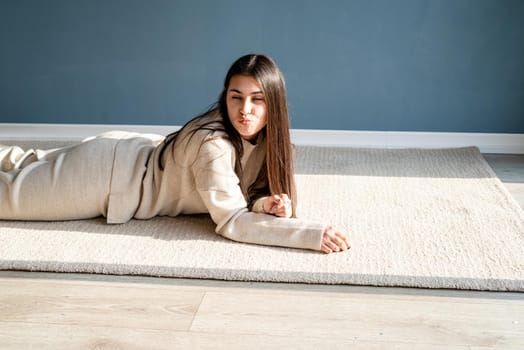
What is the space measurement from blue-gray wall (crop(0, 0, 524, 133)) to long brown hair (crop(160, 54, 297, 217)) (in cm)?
84

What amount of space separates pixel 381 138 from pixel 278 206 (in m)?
1.01

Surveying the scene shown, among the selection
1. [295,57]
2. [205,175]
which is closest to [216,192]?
[205,175]

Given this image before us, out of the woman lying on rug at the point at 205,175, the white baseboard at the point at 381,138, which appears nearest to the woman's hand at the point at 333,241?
the woman lying on rug at the point at 205,175

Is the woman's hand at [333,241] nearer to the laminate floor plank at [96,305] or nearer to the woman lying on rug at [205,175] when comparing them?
the woman lying on rug at [205,175]

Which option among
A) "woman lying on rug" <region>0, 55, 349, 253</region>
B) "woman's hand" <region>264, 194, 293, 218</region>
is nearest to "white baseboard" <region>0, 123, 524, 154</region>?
"woman lying on rug" <region>0, 55, 349, 253</region>

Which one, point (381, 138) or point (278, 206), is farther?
point (381, 138)

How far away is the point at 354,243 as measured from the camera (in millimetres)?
1713

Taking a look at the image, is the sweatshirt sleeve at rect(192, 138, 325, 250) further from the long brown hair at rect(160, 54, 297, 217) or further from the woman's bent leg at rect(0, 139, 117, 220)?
the woman's bent leg at rect(0, 139, 117, 220)

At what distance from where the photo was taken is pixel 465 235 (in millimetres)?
1763

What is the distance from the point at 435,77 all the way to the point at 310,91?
18.0 inches

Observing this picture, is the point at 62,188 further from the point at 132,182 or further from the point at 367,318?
the point at 367,318

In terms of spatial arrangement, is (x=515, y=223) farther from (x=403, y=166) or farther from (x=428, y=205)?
(x=403, y=166)

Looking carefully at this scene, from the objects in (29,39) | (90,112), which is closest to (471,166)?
(90,112)

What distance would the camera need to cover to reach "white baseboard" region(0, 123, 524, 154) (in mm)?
2596
